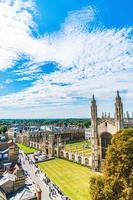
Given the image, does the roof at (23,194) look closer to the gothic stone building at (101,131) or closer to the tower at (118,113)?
the tower at (118,113)

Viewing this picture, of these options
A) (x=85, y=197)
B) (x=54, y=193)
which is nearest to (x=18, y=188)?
(x=54, y=193)

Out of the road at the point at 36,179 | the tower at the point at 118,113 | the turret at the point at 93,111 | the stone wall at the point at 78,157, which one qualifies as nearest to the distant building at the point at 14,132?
the road at the point at 36,179

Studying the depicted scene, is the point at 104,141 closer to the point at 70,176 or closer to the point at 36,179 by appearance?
the point at 70,176

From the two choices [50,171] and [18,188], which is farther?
[50,171]

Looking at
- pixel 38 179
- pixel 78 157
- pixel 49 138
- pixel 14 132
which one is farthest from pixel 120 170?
pixel 14 132

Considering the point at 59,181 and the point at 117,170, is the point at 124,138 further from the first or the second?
the point at 59,181
